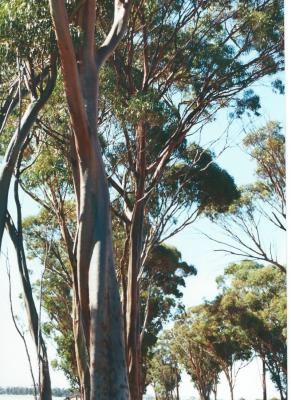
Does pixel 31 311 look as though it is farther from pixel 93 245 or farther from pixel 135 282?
pixel 135 282

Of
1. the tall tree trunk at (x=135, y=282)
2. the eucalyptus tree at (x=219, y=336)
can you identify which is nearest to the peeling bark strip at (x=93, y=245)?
the tall tree trunk at (x=135, y=282)

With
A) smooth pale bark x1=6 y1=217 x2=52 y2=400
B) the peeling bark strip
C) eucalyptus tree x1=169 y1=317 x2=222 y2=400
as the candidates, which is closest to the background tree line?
the peeling bark strip

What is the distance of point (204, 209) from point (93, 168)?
19.5ft

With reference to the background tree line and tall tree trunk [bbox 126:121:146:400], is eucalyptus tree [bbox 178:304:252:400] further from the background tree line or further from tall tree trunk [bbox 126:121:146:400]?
tall tree trunk [bbox 126:121:146:400]

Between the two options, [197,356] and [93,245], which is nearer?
[93,245]

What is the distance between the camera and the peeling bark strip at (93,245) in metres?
3.62

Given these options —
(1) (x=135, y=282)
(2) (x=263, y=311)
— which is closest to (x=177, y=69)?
(1) (x=135, y=282)

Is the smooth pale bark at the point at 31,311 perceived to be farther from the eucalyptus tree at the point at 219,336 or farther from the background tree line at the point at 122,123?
the eucalyptus tree at the point at 219,336

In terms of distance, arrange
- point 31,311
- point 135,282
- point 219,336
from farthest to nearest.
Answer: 1. point 219,336
2. point 135,282
3. point 31,311

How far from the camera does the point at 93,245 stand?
3.87 m

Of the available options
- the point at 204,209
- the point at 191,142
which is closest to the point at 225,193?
the point at 204,209

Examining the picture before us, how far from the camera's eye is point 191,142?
8.83m

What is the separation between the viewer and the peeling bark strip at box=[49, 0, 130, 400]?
11.9ft

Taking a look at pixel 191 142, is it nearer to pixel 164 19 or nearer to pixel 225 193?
pixel 225 193
